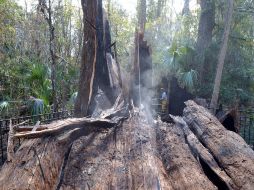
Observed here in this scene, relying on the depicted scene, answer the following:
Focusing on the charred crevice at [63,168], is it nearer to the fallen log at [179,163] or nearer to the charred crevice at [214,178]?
the fallen log at [179,163]

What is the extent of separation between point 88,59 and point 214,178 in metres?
3.72

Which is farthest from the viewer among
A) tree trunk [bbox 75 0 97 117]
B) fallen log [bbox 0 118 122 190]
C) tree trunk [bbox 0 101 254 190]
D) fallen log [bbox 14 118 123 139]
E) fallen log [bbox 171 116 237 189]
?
tree trunk [bbox 75 0 97 117]

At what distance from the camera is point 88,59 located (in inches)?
227

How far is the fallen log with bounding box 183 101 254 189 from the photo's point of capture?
2578 millimetres

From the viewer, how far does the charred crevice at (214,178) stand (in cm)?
256

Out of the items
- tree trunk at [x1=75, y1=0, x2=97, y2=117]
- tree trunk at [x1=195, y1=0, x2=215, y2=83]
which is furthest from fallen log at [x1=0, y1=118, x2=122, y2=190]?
tree trunk at [x1=195, y1=0, x2=215, y2=83]

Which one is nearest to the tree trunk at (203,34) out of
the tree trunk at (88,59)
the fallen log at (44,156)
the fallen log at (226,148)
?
the tree trunk at (88,59)

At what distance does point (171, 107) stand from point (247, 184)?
13.1ft

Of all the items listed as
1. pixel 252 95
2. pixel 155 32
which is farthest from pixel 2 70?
pixel 155 32

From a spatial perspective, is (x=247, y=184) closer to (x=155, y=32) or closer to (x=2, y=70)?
(x=2, y=70)

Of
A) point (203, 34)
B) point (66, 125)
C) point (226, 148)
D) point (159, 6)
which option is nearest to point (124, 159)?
point (66, 125)

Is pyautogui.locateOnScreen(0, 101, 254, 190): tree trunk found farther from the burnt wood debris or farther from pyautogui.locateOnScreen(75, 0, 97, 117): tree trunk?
pyautogui.locateOnScreen(75, 0, 97, 117): tree trunk

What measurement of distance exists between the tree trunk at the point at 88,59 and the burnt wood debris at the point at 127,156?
68.3 inches

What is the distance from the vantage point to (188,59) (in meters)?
11.6
